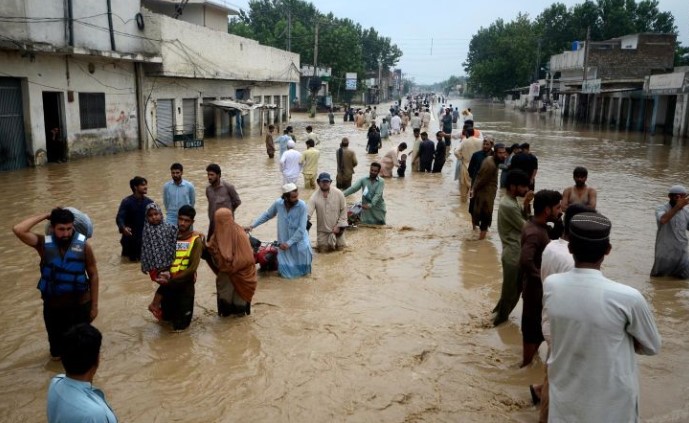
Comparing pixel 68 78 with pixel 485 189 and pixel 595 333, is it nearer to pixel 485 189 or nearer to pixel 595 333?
pixel 485 189

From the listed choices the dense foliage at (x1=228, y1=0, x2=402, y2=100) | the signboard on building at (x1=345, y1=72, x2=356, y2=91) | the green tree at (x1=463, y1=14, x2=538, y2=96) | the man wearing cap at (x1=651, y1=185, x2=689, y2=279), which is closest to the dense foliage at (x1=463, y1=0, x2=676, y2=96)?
the green tree at (x1=463, y1=14, x2=538, y2=96)

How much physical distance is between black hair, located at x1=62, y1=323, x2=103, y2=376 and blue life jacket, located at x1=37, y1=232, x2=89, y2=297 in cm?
199

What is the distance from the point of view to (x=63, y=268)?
4352 mm

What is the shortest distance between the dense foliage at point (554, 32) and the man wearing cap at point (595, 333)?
65856 millimetres

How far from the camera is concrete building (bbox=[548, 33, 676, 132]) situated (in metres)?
41.4

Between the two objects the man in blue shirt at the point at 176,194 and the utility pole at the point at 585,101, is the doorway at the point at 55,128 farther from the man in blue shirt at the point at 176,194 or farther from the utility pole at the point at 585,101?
the utility pole at the point at 585,101

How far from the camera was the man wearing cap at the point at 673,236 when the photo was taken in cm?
→ 651

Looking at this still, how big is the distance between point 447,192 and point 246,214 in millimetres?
5028

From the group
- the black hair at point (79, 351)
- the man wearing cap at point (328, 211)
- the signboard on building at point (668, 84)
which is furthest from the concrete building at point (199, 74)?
the signboard on building at point (668, 84)

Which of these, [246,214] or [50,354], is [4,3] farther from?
[50,354]

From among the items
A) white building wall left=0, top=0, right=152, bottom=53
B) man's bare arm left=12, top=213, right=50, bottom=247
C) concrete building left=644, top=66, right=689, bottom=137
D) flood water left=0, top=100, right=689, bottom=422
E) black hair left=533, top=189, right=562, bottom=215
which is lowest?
flood water left=0, top=100, right=689, bottom=422

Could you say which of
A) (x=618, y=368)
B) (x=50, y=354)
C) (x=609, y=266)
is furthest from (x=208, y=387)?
(x=609, y=266)

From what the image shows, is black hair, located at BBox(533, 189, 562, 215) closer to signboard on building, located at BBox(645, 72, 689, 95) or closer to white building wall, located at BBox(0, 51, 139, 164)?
white building wall, located at BBox(0, 51, 139, 164)

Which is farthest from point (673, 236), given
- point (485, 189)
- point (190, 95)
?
point (190, 95)
